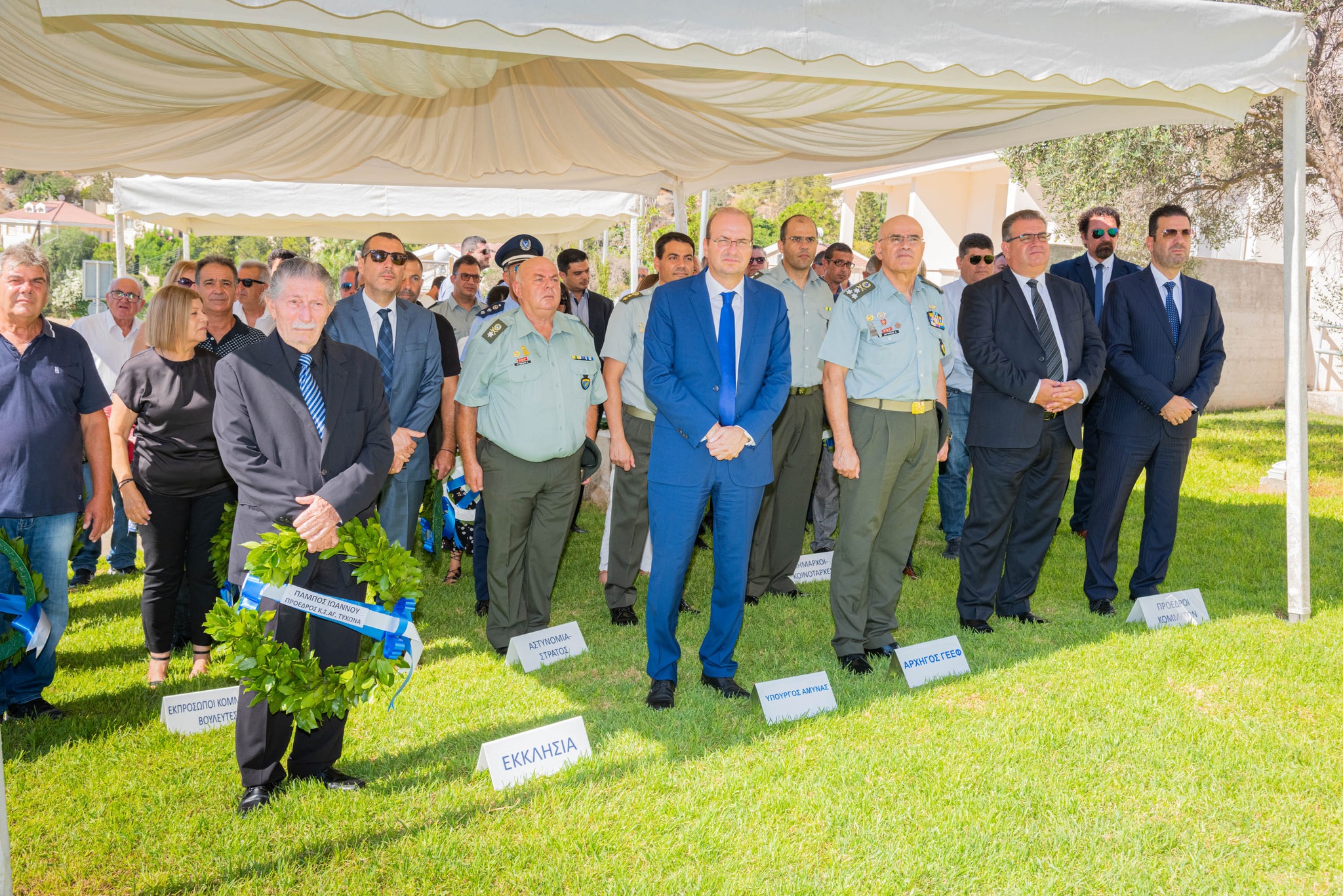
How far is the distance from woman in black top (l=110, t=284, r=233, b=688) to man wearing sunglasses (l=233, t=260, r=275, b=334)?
6.41 feet

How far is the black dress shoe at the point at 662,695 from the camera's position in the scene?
427 cm

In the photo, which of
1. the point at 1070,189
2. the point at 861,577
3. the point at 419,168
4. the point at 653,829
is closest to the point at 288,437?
the point at 653,829

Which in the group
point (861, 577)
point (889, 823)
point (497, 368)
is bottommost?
point (889, 823)

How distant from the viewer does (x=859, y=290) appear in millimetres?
4617

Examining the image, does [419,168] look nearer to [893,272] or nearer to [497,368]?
[497,368]

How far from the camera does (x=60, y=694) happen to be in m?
4.43

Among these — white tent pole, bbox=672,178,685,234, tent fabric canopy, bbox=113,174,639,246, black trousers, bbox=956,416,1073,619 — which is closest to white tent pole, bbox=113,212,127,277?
tent fabric canopy, bbox=113,174,639,246

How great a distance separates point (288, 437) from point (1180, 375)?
193 inches

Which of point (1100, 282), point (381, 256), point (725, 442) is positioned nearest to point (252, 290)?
point (381, 256)

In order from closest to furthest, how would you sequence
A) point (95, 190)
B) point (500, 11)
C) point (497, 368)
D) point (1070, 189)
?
point (500, 11), point (497, 368), point (1070, 189), point (95, 190)

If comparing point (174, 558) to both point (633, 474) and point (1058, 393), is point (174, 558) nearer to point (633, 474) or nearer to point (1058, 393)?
point (633, 474)

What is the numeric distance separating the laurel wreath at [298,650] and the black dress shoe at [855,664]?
233 cm

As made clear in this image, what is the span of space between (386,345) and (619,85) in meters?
1.96

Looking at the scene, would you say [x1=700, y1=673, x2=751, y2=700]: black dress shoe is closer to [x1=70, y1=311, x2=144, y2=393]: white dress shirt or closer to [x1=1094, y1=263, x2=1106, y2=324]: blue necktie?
[x1=1094, y1=263, x2=1106, y2=324]: blue necktie
